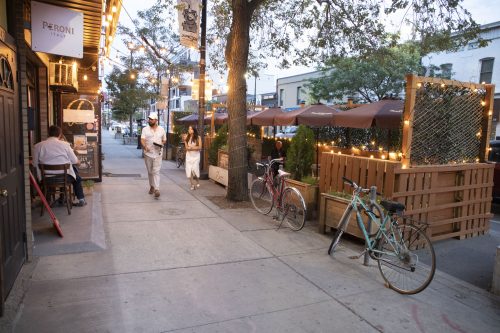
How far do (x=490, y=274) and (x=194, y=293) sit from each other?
3.83 meters

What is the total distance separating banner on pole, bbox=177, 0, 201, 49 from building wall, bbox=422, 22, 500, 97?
17307 mm

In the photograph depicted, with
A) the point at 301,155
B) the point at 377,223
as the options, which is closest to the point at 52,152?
the point at 301,155

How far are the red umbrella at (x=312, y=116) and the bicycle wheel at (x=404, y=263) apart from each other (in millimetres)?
6819

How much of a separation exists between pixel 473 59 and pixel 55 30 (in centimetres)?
2564

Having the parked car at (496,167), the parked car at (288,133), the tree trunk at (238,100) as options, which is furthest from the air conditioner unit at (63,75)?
the parked car at (288,133)

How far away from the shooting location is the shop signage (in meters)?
4.75

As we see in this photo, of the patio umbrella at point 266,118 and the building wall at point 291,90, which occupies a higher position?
the building wall at point 291,90

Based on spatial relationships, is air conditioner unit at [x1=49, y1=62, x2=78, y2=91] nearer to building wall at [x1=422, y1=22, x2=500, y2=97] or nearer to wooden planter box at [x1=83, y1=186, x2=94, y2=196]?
wooden planter box at [x1=83, y1=186, x2=94, y2=196]

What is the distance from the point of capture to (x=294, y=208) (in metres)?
6.34

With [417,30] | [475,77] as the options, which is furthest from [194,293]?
[475,77]

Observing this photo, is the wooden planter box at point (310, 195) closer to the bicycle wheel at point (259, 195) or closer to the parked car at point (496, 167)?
the bicycle wheel at point (259, 195)

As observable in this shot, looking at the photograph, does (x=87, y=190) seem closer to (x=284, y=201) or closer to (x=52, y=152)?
(x=52, y=152)

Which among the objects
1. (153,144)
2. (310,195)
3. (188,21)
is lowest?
(310,195)

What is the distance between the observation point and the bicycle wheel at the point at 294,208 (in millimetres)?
6219
